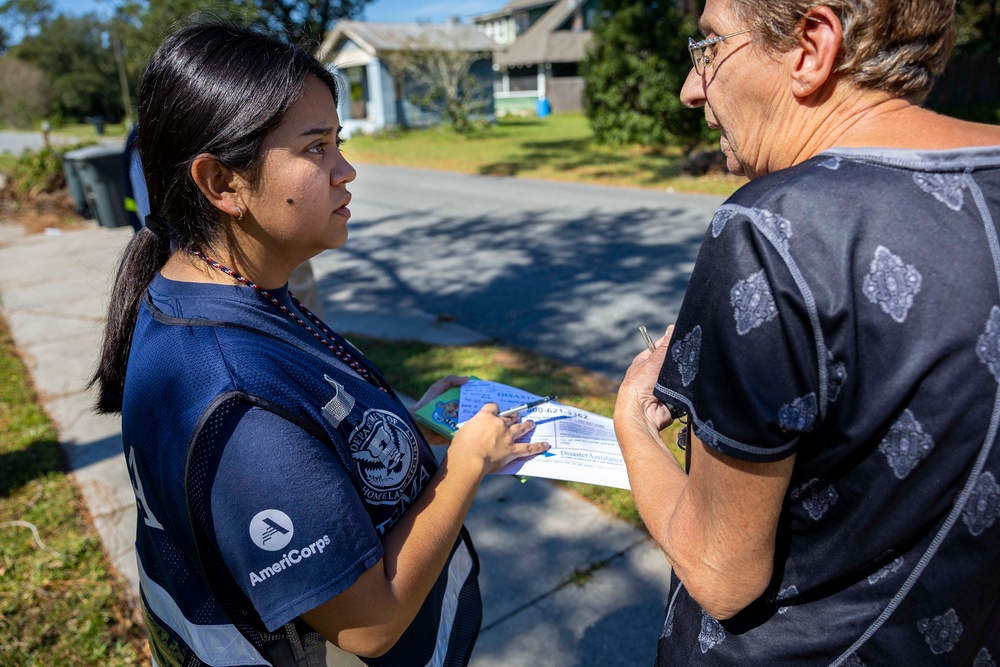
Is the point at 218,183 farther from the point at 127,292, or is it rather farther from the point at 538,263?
the point at 538,263

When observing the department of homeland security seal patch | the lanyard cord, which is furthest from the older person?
the lanyard cord

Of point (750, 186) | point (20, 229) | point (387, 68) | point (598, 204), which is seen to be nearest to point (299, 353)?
point (750, 186)

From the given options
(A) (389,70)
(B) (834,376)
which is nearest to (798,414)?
(B) (834,376)

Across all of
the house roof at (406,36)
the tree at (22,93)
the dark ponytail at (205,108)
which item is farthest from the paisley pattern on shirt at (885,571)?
the tree at (22,93)

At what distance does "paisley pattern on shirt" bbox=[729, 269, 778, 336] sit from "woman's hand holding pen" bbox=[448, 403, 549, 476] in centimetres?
75

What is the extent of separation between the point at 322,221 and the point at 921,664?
1.31 meters

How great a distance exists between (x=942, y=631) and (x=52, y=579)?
341cm

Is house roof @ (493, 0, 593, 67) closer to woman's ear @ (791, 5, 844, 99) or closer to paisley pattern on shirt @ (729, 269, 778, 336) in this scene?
woman's ear @ (791, 5, 844, 99)

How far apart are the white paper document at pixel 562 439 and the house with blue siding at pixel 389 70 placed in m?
31.8

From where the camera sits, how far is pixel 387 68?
3312cm

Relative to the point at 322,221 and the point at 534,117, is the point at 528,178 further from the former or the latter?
the point at 534,117

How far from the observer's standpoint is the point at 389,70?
3312cm

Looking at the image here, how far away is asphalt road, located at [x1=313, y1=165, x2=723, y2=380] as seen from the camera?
19.7 ft

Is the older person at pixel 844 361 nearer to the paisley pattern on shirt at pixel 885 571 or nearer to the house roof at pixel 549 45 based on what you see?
the paisley pattern on shirt at pixel 885 571
